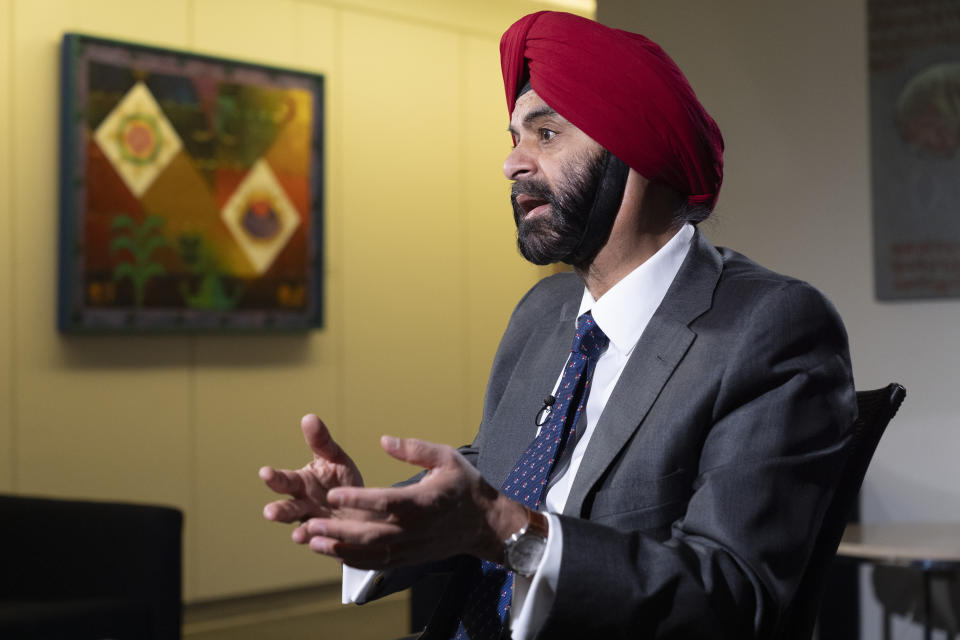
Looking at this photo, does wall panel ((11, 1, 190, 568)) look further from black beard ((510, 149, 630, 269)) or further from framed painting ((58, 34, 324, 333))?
black beard ((510, 149, 630, 269))

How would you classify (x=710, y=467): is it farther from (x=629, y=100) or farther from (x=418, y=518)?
(x=629, y=100)

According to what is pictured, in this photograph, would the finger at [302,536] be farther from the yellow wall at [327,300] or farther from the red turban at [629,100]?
the yellow wall at [327,300]

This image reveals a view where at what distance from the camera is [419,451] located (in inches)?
44.5

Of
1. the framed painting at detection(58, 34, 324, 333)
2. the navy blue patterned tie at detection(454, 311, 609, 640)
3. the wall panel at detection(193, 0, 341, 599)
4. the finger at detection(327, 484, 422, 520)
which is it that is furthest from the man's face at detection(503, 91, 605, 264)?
the wall panel at detection(193, 0, 341, 599)

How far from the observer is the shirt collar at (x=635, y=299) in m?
1.55

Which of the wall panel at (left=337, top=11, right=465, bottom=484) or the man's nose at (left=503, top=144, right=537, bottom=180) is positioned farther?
the wall panel at (left=337, top=11, right=465, bottom=484)

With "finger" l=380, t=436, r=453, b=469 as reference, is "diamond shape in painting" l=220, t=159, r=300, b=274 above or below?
Result: above

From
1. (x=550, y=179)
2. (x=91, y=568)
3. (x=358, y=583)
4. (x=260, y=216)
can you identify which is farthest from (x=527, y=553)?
(x=260, y=216)

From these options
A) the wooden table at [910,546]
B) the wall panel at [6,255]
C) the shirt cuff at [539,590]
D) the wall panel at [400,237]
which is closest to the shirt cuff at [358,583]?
the shirt cuff at [539,590]

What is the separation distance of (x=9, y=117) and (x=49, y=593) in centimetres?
210

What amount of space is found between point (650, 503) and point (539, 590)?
213mm

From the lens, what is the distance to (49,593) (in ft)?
11.5

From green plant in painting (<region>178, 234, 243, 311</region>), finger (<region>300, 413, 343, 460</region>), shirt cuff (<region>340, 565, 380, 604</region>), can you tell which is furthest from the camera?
green plant in painting (<region>178, 234, 243, 311</region>)

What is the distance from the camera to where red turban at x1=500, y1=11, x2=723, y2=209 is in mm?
1519
